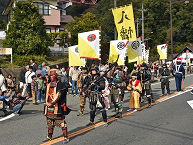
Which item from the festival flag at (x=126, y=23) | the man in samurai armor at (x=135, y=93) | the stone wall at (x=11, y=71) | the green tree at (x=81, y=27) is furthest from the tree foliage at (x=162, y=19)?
the man in samurai armor at (x=135, y=93)

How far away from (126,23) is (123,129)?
20.2 ft

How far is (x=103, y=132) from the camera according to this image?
8062mm

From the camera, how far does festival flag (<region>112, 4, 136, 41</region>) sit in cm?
1288

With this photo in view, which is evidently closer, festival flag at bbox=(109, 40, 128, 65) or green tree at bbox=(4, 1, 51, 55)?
festival flag at bbox=(109, 40, 128, 65)

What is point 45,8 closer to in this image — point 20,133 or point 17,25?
point 17,25

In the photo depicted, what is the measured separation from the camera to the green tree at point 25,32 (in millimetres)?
22688

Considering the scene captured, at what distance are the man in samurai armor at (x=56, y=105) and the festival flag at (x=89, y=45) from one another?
528cm

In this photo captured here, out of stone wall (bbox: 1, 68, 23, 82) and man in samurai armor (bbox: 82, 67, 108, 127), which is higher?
stone wall (bbox: 1, 68, 23, 82)

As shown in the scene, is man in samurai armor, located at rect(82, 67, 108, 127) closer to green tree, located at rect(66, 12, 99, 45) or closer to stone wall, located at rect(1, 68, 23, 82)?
stone wall, located at rect(1, 68, 23, 82)

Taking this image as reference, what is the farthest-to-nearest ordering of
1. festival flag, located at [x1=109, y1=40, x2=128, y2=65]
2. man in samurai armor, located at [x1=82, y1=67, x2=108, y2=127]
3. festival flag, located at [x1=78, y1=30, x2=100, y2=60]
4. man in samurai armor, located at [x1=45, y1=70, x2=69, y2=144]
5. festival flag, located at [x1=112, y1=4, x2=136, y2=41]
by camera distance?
festival flag, located at [x1=109, y1=40, x2=128, y2=65] < festival flag, located at [x1=112, y1=4, x2=136, y2=41] < festival flag, located at [x1=78, y1=30, x2=100, y2=60] < man in samurai armor, located at [x1=82, y1=67, x2=108, y2=127] < man in samurai armor, located at [x1=45, y1=70, x2=69, y2=144]

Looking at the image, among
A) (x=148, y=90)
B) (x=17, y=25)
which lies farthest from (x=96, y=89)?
(x=17, y=25)

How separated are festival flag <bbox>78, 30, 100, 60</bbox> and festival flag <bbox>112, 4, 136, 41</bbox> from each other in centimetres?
130

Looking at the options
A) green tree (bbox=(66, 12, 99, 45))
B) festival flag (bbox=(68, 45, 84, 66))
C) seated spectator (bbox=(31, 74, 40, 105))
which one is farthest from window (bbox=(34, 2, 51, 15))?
seated spectator (bbox=(31, 74, 40, 105))

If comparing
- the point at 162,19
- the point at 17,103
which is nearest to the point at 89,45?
the point at 17,103
